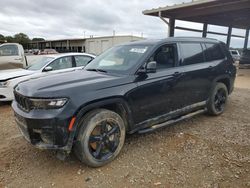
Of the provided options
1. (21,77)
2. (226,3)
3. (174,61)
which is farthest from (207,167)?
(226,3)

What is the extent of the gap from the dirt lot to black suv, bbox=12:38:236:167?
0.30 metres

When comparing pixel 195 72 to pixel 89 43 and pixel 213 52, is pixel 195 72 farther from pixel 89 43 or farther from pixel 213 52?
pixel 89 43

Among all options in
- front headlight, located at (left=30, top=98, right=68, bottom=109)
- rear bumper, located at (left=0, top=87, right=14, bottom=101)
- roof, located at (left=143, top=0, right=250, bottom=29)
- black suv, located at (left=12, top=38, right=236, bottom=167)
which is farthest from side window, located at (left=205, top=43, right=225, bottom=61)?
roof, located at (left=143, top=0, right=250, bottom=29)

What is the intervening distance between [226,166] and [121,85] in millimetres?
1900

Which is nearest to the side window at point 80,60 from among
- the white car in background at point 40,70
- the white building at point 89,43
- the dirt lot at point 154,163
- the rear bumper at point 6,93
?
the white car in background at point 40,70

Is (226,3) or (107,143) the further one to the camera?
(226,3)

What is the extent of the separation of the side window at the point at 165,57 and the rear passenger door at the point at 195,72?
0.21m

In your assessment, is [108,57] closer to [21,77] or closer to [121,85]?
[121,85]

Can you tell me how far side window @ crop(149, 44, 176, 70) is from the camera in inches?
150

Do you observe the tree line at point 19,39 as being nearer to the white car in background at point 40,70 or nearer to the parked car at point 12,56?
the parked car at point 12,56

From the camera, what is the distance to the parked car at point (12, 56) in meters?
9.34

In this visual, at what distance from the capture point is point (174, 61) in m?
4.07

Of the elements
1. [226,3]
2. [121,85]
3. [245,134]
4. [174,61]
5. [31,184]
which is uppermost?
[226,3]

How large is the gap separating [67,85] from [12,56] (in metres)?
7.93
